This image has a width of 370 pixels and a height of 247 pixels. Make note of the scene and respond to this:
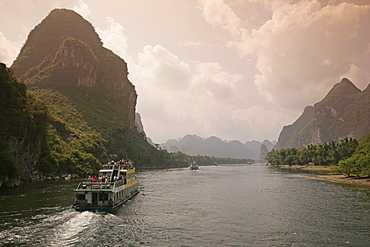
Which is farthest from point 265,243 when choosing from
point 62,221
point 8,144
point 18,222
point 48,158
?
point 48,158

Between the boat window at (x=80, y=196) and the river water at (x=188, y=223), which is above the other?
the boat window at (x=80, y=196)

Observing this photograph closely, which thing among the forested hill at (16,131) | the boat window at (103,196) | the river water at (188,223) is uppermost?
the forested hill at (16,131)

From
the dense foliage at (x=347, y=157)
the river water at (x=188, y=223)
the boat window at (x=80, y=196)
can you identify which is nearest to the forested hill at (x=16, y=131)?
the river water at (x=188, y=223)

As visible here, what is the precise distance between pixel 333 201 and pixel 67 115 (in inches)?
7028

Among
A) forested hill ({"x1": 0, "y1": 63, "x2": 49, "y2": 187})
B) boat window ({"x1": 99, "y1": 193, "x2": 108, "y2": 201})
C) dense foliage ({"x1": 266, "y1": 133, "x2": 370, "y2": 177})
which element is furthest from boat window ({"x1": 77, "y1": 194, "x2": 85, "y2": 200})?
dense foliage ({"x1": 266, "y1": 133, "x2": 370, "y2": 177})

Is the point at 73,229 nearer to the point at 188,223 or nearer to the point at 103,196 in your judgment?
the point at 103,196

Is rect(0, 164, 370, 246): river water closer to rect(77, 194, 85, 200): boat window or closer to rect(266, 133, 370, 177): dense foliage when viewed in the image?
rect(77, 194, 85, 200): boat window

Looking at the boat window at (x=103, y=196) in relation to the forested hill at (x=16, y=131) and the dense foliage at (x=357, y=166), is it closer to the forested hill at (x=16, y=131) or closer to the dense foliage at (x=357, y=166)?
the forested hill at (x=16, y=131)

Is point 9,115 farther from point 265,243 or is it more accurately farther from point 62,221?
point 265,243

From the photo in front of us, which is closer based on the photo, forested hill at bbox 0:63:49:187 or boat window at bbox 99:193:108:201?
boat window at bbox 99:193:108:201

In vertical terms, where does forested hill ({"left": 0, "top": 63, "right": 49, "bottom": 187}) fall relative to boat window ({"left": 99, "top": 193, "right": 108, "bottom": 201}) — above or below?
above

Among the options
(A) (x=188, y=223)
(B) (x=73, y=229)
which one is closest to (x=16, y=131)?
(B) (x=73, y=229)

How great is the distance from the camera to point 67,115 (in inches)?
7407

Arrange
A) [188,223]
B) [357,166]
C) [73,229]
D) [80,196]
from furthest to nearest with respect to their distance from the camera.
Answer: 1. [357,166]
2. [80,196]
3. [188,223]
4. [73,229]
